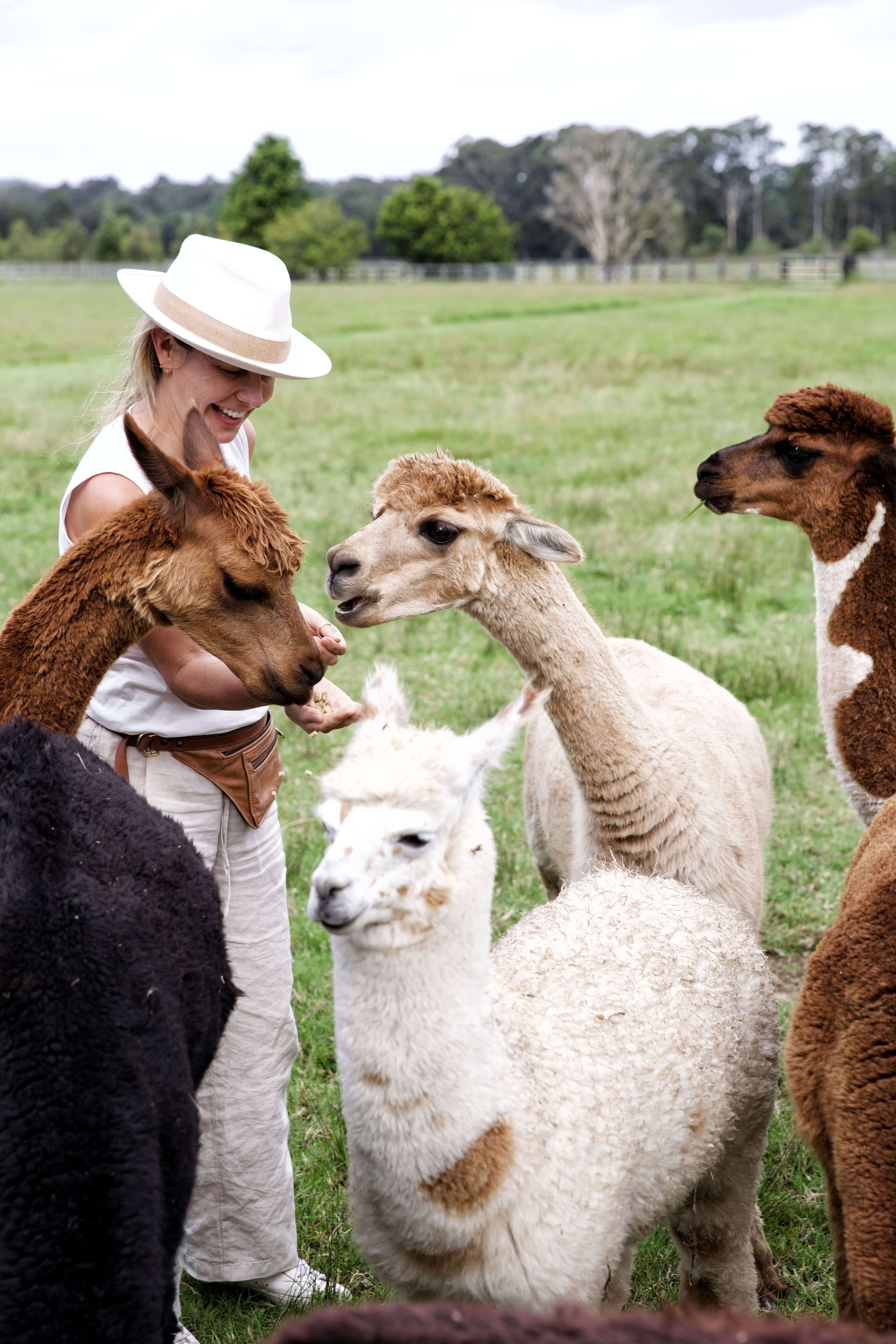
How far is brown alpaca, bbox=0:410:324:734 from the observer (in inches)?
100

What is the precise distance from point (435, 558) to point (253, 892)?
3.48 feet

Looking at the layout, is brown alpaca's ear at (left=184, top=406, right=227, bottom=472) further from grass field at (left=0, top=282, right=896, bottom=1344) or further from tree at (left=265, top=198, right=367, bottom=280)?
tree at (left=265, top=198, right=367, bottom=280)

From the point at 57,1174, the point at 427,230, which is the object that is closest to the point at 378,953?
the point at 57,1174

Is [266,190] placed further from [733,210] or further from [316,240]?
[733,210]

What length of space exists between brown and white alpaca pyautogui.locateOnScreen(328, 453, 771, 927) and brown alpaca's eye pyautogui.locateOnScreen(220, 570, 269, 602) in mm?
928

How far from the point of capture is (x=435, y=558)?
A: 3459 mm

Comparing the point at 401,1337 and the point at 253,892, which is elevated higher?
the point at 401,1337

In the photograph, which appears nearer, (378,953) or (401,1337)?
(401,1337)

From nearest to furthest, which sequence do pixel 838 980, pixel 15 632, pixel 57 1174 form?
pixel 57 1174 → pixel 838 980 → pixel 15 632

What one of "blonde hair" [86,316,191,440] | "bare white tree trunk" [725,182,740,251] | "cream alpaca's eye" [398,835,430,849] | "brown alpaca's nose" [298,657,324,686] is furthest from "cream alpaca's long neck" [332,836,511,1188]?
"bare white tree trunk" [725,182,740,251]

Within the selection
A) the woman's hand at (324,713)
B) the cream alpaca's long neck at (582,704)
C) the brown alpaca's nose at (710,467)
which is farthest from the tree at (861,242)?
the woman's hand at (324,713)

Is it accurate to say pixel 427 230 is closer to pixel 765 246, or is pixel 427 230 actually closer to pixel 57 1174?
pixel 765 246

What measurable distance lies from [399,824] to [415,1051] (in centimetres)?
44

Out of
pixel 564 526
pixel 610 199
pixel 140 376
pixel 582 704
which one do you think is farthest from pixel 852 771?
pixel 610 199
